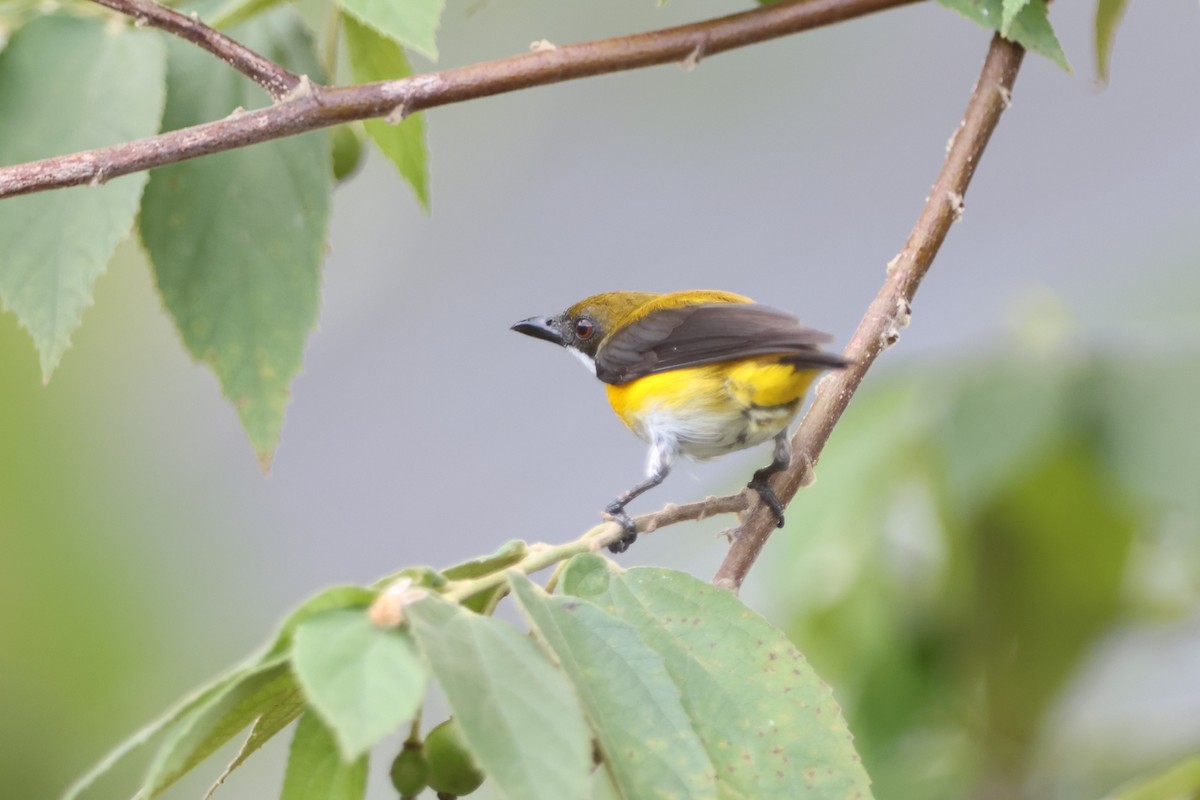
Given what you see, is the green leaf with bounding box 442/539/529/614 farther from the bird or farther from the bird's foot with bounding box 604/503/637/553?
the bird

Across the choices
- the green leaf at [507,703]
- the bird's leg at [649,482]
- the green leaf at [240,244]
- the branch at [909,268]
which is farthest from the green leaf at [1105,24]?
the green leaf at [507,703]

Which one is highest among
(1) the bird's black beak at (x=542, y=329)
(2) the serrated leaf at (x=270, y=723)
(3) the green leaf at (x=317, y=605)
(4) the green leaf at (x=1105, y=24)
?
(4) the green leaf at (x=1105, y=24)

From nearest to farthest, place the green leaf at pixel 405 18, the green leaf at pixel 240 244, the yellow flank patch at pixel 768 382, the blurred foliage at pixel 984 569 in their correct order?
the green leaf at pixel 405 18 < the green leaf at pixel 240 244 < the yellow flank patch at pixel 768 382 < the blurred foliage at pixel 984 569

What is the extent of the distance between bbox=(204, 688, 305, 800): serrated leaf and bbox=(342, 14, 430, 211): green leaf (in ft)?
1.88

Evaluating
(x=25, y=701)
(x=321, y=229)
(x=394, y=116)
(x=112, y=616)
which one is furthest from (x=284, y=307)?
(x=112, y=616)

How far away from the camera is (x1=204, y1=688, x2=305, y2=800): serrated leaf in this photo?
704 mm

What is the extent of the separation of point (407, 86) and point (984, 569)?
2.90 feet

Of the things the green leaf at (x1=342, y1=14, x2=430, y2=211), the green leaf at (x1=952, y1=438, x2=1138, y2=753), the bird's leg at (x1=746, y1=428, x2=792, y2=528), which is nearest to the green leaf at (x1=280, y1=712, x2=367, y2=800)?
the bird's leg at (x1=746, y1=428, x2=792, y2=528)

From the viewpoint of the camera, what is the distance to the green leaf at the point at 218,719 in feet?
2.02

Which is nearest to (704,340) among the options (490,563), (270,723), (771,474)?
(771,474)

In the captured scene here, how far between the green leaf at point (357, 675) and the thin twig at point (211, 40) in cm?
43

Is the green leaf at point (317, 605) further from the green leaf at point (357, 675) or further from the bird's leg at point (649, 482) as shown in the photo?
the bird's leg at point (649, 482)

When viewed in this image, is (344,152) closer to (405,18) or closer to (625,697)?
(405,18)

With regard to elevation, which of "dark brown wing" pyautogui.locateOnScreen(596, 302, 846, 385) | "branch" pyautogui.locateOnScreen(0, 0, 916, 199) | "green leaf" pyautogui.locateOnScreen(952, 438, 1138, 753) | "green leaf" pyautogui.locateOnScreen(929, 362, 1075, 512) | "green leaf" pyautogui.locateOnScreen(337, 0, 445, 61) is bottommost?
"green leaf" pyautogui.locateOnScreen(952, 438, 1138, 753)
